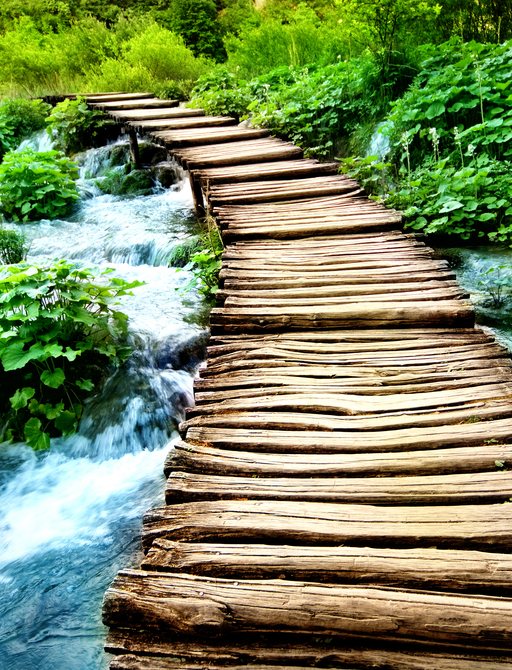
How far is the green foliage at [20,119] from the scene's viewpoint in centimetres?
1124

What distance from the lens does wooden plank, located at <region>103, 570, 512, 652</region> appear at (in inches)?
62.6

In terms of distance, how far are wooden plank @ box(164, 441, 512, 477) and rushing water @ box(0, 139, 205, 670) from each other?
3.54ft

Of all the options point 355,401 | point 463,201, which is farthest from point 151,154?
point 355,401

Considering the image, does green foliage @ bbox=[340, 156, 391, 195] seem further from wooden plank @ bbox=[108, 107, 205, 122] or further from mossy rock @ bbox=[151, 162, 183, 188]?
mossy rock @ bbox=[151, 162, 183, 188]

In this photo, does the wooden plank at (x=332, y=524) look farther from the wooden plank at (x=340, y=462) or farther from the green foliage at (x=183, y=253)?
the green foliage at (x=183, y=253)

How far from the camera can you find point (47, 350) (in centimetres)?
397

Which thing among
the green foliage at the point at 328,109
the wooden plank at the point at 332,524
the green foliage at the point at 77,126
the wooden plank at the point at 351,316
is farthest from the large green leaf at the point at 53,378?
the green foliage at the point at 77,126

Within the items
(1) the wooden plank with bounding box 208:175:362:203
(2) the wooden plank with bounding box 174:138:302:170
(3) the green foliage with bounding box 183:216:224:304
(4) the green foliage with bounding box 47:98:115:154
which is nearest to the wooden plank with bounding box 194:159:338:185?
(1) the wooden plank with bounding box 208:175:362:203

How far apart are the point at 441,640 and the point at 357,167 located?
5339 millimetres

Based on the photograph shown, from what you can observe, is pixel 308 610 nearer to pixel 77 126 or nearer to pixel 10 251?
pixel 10 251

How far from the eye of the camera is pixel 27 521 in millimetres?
3521

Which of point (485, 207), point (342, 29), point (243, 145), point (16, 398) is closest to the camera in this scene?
point (16, 398)

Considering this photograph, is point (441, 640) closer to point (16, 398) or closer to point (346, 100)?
point (16, 398)

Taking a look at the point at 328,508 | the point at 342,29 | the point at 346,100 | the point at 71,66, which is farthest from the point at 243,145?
the point at 71,66
